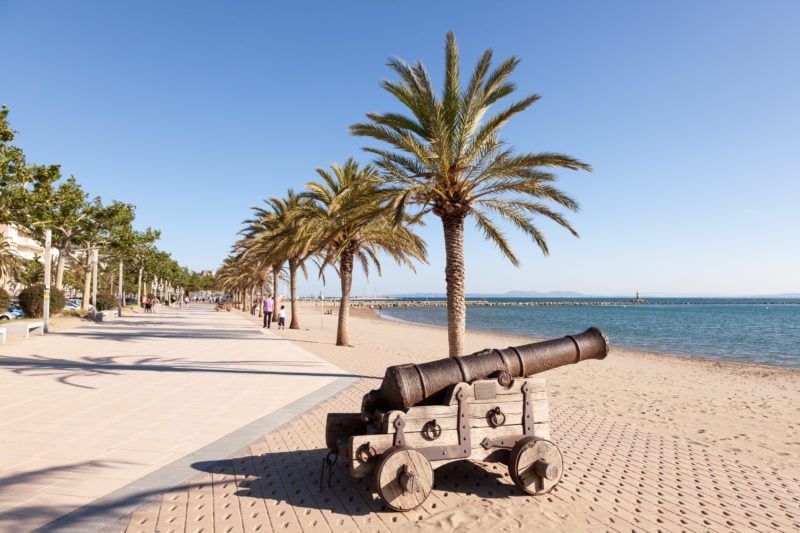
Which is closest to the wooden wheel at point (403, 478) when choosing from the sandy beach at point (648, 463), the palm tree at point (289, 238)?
the sandy beach at point (648, 463)

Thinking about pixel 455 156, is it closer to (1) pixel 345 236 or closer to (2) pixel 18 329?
(1) pixel 345 236

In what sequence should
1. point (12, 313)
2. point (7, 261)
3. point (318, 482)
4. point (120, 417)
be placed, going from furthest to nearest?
point (7, 261)
point (12, 313)
point (120, 417)
point (318, 482)

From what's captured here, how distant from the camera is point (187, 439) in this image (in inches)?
214

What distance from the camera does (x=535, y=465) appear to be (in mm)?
3996

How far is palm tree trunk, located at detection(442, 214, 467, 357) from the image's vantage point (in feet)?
30.6

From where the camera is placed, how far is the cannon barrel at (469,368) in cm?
387

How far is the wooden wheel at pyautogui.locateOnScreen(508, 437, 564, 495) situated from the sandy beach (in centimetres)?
12

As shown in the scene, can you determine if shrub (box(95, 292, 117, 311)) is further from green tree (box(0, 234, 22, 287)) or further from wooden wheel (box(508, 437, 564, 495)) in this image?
wooden wheel (box(508, 437, 564, 495))

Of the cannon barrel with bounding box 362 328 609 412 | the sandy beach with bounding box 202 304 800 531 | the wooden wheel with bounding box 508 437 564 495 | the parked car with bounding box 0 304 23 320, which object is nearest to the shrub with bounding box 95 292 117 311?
the parked car with bounding box 0 304 23 320

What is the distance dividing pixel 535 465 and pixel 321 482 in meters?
1.82

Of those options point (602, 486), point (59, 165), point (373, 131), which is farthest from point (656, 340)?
point (59, 165)

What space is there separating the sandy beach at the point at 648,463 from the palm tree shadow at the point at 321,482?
0.16 ft

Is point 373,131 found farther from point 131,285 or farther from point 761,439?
point 131,285

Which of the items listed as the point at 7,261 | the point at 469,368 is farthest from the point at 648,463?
the point at 7,261
